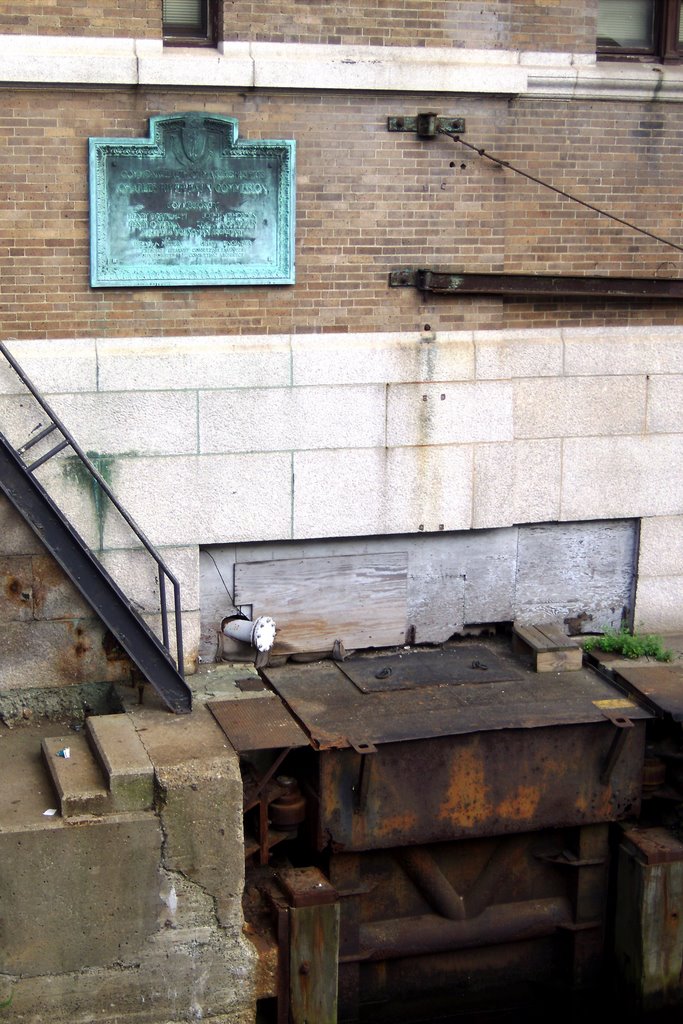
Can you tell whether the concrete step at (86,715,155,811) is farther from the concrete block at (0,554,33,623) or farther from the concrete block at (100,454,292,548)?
the concrete block at (100,454,292,548)

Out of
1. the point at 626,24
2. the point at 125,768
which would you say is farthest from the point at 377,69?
the point at 125,768

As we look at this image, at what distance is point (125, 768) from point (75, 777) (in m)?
0.37

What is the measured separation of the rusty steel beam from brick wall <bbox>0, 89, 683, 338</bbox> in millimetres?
119

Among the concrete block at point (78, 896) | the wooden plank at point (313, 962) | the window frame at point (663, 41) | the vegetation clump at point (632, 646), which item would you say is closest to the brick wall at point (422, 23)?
the window frame at point (663, 41)

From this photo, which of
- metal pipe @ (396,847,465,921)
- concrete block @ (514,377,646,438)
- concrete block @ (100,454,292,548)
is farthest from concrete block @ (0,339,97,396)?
metal pipe @ (396,847,465,921)

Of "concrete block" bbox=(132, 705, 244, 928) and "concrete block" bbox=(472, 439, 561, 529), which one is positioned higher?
"concrete block" bbox=(472, 439, 561, 529)

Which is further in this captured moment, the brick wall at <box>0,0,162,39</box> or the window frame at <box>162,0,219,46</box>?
the window frame at <box>162,0,219,46</box>

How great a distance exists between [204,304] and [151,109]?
1.38 m

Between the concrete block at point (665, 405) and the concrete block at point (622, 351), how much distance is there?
88mm

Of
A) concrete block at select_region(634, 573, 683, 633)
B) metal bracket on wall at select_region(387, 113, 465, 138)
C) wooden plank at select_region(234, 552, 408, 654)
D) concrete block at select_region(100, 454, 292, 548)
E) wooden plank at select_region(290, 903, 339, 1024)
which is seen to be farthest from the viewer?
concrete block at select_region(634, 573, 683, 633)

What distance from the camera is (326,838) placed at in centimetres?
927

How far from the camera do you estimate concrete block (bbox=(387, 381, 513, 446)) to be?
10430 millimetres

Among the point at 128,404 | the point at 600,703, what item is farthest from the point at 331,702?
the point at 128,404

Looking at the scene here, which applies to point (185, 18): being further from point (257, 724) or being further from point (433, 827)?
point (433, 827)
